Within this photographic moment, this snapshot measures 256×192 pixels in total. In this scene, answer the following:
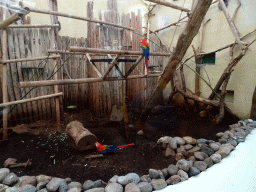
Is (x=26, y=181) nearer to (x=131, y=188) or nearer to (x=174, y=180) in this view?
(x=131, y=188)

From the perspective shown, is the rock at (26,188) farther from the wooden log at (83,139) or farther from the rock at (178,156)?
the rock at (178,156)

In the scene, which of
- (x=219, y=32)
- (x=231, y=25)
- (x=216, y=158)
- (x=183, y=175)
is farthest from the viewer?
(x=219, y=32)

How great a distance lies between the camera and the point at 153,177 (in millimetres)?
1462

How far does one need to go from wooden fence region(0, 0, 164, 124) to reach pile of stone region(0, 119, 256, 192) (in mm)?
1538

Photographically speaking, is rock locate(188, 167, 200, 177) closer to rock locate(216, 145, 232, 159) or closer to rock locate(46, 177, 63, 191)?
rock locate(216, 145, 232, 159)

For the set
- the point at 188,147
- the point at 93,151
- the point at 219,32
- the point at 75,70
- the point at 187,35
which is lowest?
the point at 93,151

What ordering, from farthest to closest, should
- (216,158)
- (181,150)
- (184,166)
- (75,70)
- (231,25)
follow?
(75,70) → (231,25) → (181,150) → (216,158) → (184,166)

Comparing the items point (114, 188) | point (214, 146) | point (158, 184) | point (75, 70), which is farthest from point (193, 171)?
point (75, 70)

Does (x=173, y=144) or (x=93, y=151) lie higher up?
(x=173, y=144)

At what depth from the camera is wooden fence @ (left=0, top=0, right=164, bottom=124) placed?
2.87 m


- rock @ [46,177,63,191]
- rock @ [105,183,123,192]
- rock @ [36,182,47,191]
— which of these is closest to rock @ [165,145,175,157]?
rock @ [105,183,123,192]

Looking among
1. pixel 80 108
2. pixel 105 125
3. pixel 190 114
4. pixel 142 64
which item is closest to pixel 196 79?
pixel 190 114

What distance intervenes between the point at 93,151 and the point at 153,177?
1.07m

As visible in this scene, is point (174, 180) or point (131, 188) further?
point (174, 180)
